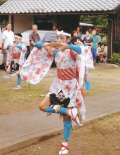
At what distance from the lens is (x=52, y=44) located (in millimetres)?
4914

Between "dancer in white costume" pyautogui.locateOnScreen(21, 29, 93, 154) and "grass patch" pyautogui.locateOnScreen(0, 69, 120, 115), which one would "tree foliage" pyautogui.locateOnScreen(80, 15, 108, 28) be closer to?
Answer: "grass patch" pyautogui.locateOnScreen(0, 69, 120, 115)

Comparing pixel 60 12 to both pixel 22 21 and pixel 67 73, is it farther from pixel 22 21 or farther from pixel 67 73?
pixel 67 73

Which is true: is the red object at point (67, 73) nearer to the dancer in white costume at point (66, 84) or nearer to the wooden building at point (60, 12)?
the dancer in white costume at point (66, 84)

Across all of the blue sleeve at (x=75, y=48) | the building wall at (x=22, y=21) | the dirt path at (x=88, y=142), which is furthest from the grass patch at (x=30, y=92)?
the building wall at (x=22, y=21)

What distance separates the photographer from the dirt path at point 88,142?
5.23 meters

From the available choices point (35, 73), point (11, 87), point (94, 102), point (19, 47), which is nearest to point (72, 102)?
point (35, 73)

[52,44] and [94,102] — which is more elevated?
[52,44]

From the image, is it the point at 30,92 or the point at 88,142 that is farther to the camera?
the point at 30,92

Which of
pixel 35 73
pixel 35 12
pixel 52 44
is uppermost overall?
pixel 35 12

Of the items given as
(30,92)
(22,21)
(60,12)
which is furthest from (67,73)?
(22,21)

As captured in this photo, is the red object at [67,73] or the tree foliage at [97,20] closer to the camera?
the red object at [67,73]

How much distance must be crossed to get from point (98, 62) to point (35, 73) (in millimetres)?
13825

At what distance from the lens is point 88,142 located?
568 cm

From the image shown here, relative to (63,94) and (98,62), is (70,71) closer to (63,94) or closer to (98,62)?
(63,94)
